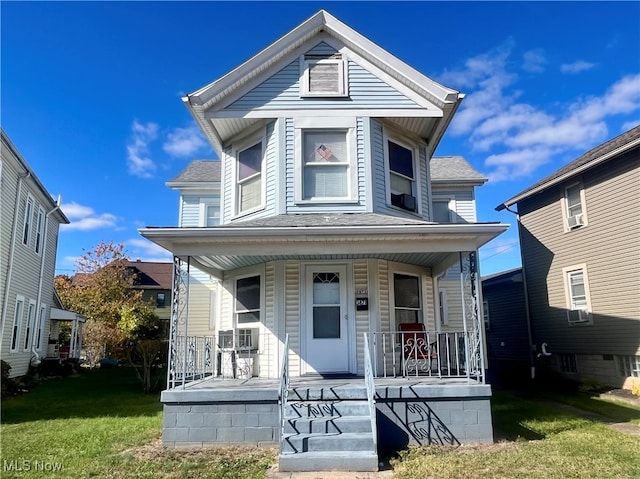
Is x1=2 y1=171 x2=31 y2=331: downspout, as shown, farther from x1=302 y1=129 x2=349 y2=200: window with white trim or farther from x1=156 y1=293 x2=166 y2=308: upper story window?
x1=156 y1=293 x2=166 y2=308: upper story window

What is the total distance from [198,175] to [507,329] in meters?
13.0

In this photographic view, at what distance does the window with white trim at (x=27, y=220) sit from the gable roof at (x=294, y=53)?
882 cm

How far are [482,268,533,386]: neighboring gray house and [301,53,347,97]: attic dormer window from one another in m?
11.0

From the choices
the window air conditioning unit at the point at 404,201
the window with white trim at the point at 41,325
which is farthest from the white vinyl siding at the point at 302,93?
the window with white trim at the point at 41,325

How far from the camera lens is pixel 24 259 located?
1473cm

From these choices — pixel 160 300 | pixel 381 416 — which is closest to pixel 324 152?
pixel 381 416

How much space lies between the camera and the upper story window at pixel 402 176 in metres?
9.16

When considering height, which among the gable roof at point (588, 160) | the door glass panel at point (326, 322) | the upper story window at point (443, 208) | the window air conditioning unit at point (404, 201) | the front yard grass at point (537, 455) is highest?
the gable roof at point (588, 160)

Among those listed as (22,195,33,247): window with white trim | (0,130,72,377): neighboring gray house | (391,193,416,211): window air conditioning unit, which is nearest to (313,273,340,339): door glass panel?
(391,193,416,211): window air conditioning unit

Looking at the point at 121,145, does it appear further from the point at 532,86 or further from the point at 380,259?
the point at 532,86

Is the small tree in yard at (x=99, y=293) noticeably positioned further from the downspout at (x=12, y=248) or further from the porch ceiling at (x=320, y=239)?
the porch ceiling at (x=320, y=239)

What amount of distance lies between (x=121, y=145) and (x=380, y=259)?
14.2m

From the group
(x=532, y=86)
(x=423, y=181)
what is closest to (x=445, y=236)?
(x=423, y=181)

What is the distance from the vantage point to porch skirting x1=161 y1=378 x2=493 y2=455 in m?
6.34
